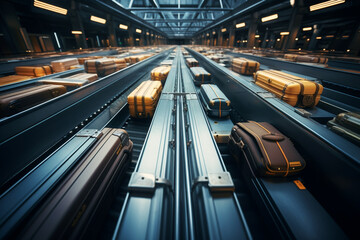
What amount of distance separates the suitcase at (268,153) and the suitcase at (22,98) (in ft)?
11.1

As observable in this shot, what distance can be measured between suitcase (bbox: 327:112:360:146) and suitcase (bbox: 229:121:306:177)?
0.68m

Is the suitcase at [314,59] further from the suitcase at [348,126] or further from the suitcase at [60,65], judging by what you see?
the suitcase at [60,65]

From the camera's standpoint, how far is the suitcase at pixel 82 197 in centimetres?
83

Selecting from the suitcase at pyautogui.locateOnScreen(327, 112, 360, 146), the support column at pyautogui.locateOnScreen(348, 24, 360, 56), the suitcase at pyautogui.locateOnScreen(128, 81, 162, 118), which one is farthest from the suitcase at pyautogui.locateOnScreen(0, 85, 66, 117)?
the support column at pyautogui.locateOnScreen(348, 24, 360, 56)

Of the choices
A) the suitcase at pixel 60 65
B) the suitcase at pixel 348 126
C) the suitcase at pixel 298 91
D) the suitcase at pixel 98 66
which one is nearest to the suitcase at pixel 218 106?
the suitcase at pixel 298 91

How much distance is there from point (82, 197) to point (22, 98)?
215cm

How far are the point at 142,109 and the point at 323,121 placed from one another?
4034 mm

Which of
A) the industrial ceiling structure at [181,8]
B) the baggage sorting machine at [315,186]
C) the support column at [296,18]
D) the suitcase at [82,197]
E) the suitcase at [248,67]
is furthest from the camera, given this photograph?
the industrial ceiling structure at [181,8]

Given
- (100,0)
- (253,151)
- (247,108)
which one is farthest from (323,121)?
(100,0)

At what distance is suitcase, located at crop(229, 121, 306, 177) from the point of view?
1475 mm

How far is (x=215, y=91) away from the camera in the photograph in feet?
11.8

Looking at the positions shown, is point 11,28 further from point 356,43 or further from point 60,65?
point 356,43

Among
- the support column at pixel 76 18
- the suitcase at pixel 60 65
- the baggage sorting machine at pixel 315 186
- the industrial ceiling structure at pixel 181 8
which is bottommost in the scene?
the baggage sorting machine at pixel 315 186

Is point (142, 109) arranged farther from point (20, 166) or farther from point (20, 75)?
point (20, 75)
